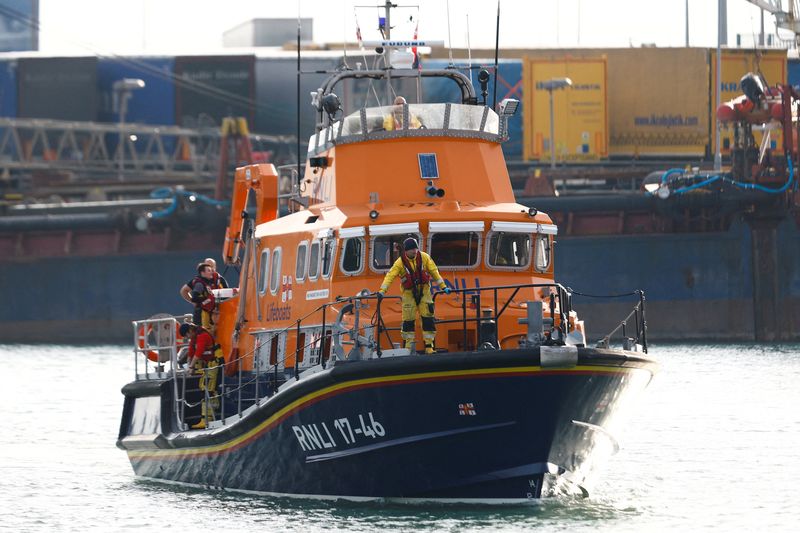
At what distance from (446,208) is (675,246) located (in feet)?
121

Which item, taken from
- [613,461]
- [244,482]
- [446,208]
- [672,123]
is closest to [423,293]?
[446,208]

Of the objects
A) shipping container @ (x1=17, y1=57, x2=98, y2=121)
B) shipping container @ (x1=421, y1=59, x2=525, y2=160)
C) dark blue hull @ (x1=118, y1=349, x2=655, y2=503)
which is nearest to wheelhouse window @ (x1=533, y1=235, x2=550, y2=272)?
dark blue hull @ (x1=118, y1=349, x2=655, y2=503)

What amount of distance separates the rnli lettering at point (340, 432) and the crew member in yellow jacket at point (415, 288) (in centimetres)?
84

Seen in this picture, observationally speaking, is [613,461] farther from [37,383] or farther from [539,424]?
[37,383]

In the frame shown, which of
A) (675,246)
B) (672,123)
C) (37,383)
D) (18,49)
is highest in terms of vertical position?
(18,49)

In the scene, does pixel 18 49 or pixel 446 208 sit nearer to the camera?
pixel 446 208

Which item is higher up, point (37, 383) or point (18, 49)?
point (18, 49)

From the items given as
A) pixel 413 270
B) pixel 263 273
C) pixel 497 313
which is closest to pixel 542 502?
pixel 497 313

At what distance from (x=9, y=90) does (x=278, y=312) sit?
52451 millimetres

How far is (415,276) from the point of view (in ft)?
47.0

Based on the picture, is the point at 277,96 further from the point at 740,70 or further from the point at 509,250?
the point at 509,250

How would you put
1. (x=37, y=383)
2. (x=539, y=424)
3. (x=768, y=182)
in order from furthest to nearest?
(x=768, y=182)
(x=37, y=383)
(x=539, y=424)

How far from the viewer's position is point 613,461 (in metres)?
20.3

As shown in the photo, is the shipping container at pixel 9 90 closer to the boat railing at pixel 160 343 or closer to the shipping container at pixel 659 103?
the shipping container at pixel 659 103
